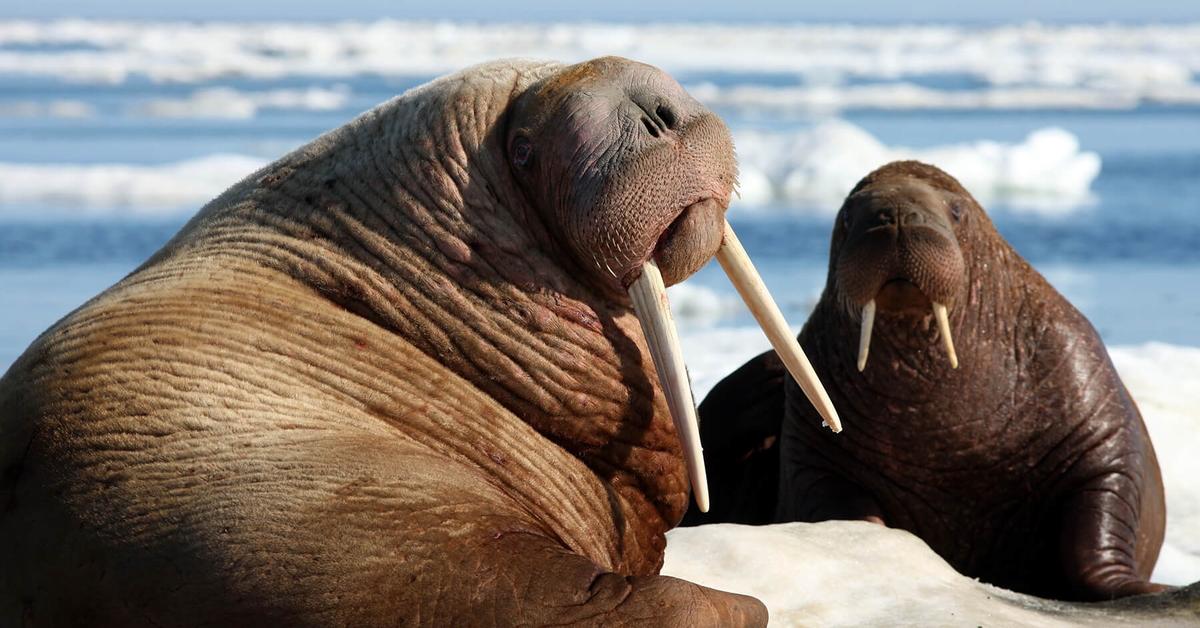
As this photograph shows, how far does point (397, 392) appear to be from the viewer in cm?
349

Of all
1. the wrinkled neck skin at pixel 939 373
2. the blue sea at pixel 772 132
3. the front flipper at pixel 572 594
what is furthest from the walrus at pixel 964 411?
the blue sea at pixel 772 132

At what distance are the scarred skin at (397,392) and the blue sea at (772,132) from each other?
5489mm

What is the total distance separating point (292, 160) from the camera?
383cm

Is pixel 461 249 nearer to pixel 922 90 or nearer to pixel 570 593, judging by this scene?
pixel 570 593

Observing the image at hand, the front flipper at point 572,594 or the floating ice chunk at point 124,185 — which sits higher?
the floating ice chunk at point 124,185

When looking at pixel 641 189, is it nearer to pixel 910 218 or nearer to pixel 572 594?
pixel 572 594

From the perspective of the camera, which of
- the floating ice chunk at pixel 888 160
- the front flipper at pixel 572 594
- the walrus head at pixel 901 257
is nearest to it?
the front flipper at pixel 572 594

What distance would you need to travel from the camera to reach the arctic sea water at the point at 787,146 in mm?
11180

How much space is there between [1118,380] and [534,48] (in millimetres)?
45745

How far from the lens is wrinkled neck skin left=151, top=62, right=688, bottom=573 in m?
3.58

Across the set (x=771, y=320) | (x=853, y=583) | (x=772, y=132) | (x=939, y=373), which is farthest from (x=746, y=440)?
(x=772, y=132)

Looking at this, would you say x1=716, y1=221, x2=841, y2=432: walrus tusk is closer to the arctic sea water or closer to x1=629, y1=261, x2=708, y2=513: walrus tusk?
x1=629, y1=261, x2=708, y2=513: walrus tusk

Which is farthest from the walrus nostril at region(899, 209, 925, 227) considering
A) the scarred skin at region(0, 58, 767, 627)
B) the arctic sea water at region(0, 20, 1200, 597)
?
the scarred skin at region(0, 58, 767, 627)

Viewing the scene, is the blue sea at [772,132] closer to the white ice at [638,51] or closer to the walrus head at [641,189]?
the white ice at [638,51]
